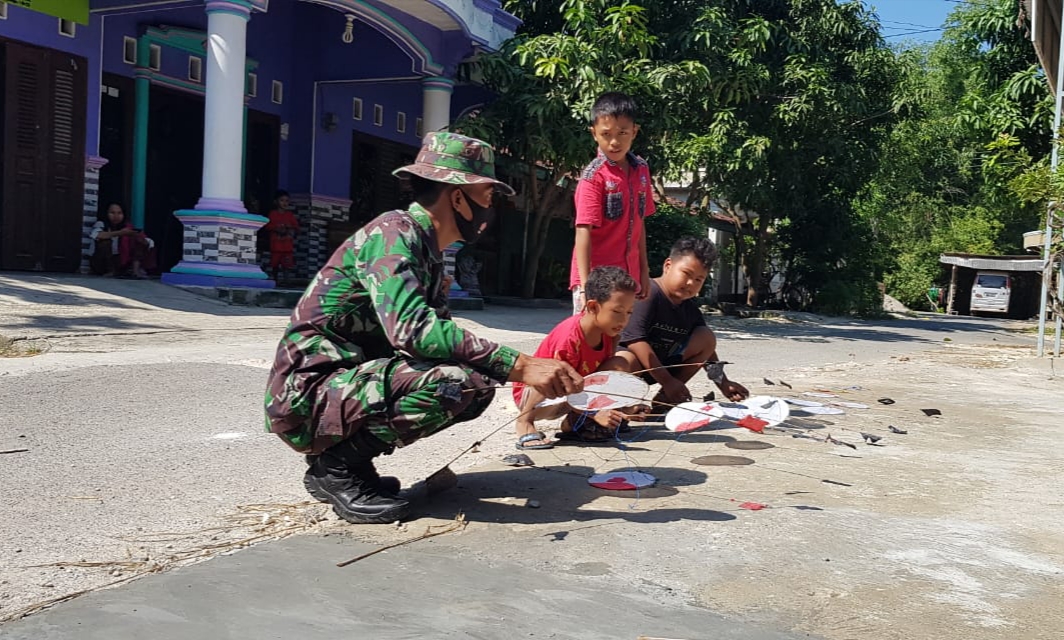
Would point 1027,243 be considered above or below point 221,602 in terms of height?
above

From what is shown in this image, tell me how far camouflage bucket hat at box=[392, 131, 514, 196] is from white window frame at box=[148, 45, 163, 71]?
9.56m

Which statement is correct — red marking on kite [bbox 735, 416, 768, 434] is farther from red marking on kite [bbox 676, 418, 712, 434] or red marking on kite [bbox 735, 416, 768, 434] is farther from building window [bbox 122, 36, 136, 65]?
building window [bbox 122, 36, 136, 65]

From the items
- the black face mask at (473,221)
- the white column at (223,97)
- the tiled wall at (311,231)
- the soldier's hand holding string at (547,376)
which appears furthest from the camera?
the tiled wall at (311,231)

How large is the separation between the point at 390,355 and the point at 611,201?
2.12 m

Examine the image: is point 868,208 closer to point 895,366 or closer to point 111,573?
point 895,366

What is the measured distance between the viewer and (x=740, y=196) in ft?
54.4

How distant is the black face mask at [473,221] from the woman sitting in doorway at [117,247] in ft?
28.0

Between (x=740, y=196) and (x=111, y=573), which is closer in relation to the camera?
(x=111, y=573)

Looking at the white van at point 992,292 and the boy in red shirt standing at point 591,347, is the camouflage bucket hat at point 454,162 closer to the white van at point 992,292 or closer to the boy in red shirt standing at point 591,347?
the boy in red shirt standing at point 591,347

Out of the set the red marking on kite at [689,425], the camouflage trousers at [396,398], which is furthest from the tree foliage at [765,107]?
the camouflage trousers at [396,398]

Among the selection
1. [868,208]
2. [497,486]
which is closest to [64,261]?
[497,486]

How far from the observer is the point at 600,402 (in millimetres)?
3787

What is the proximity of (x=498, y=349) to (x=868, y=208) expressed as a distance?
97.5ft

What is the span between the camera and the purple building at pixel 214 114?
985 centimetres
